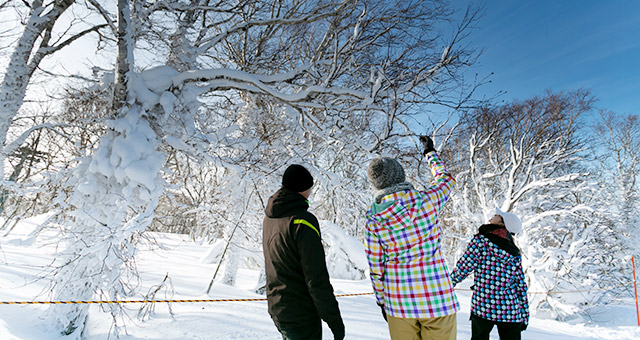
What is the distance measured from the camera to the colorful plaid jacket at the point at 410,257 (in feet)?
5.70

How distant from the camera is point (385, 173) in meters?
1.89

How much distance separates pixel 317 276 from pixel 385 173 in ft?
2.42

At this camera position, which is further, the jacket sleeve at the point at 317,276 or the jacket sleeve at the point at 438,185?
the jacket sleeve at the point at 438,185

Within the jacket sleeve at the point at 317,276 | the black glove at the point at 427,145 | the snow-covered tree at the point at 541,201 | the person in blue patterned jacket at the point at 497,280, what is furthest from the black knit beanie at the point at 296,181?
the snow-covered tree at the point at 541,201

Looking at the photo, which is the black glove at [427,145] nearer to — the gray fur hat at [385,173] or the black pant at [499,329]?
the gray fur hat at [385,173]

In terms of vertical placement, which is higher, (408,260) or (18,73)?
(18,73)

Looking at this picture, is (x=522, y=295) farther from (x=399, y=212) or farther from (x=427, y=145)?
(x=399, y=212)

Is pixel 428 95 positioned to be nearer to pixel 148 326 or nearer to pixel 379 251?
pixel 379 251

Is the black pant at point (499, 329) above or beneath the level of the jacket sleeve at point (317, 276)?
beneath

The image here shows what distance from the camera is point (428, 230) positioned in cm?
180

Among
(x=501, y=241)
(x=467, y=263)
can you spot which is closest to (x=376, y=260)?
(x=467, y=263)

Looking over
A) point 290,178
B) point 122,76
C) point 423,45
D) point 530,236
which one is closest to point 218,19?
point 122,76

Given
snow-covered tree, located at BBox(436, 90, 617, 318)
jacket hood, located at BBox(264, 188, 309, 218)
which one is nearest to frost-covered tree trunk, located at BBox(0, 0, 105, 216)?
jacket hood, located at BBox(264, 188, 309, 218)

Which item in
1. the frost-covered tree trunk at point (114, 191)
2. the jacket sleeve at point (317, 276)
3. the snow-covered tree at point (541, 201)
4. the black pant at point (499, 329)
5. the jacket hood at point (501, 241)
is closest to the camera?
the jacket sleeve at point (317, 276)
